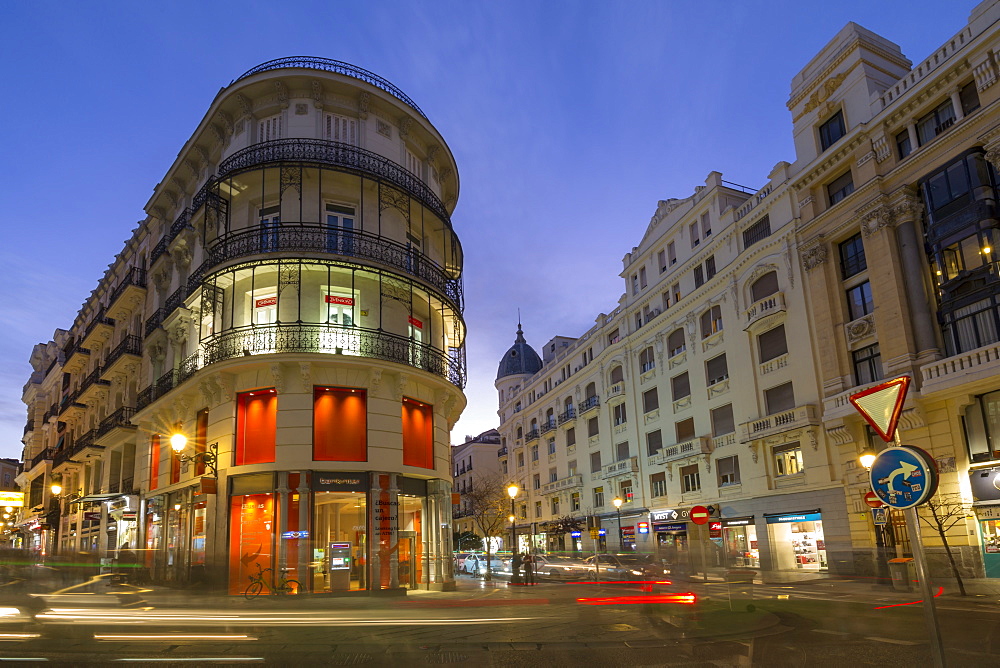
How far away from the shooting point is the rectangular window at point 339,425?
2367cm

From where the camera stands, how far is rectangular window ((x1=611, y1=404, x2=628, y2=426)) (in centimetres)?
5116

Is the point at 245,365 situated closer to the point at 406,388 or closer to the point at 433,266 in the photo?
the point at 406,388

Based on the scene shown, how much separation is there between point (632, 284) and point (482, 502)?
29.4 m

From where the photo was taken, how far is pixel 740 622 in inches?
522

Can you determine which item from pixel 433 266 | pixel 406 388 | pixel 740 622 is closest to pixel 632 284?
pixel 433 266

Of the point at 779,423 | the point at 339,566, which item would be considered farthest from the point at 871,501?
the point at 339,566

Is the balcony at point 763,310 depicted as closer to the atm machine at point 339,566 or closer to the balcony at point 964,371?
the balcony at point 964,371

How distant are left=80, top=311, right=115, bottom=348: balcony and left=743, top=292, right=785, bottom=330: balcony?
35443mm

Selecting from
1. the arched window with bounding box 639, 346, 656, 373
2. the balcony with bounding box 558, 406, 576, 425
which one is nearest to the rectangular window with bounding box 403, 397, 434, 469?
the arched window with bounding box 639, 346, 656, 373

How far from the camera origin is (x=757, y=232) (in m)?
38.3

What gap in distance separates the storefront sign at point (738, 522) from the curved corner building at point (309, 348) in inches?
700

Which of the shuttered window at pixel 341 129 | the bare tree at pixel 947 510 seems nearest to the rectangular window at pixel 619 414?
the bare tree at pixel 947 510

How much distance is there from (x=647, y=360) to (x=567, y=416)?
42.0ft

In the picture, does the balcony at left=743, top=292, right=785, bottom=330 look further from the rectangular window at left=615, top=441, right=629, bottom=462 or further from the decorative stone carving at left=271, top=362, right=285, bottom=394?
the decorative stone carving at left=271, top=362, right=285, bottom=394
